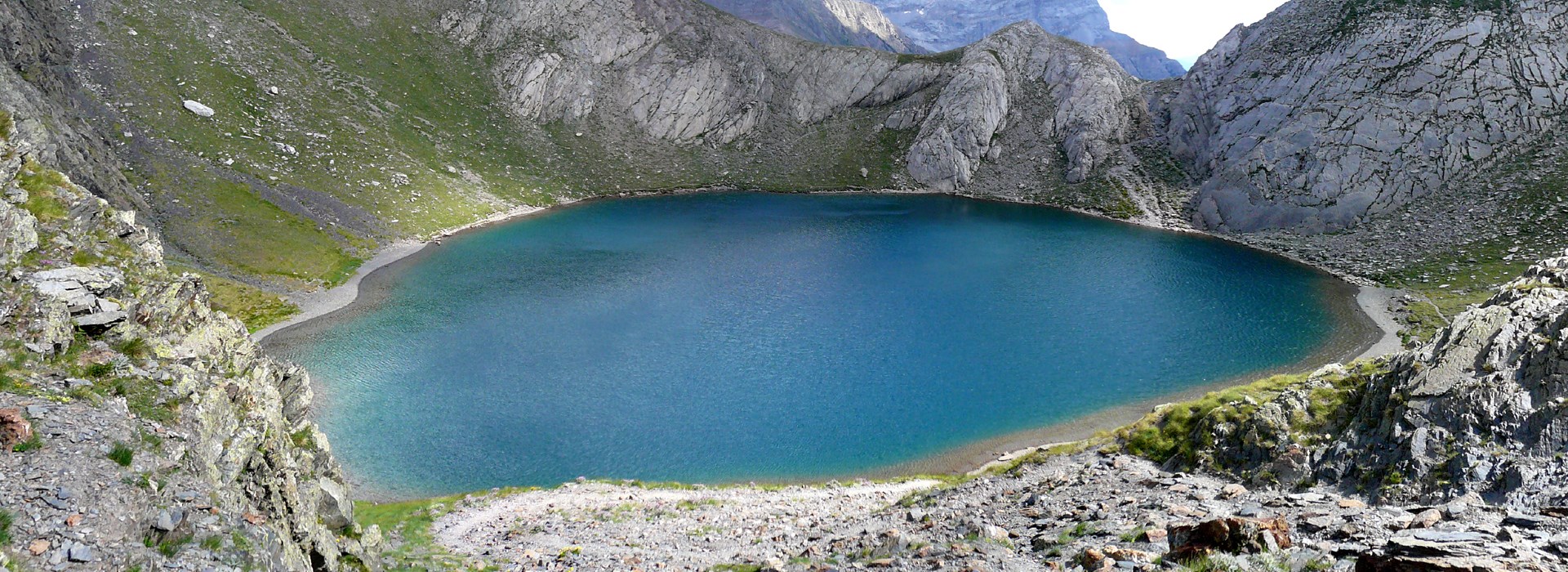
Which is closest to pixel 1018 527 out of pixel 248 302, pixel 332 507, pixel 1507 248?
pixel 332 507

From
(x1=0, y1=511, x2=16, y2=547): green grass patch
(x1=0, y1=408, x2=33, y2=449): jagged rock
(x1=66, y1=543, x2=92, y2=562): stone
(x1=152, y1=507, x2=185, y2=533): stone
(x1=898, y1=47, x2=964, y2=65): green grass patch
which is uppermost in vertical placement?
(x1=898, y1=47, x2=964, y2=65): green grass patch

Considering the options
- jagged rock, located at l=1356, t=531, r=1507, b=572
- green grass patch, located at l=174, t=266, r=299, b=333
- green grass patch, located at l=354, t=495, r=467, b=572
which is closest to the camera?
jagged rock, located at l=1356, t=531, r=1507, b=572

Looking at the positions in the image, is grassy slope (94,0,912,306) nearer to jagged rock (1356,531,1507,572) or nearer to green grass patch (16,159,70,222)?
green grass patch (16,159,70,222)

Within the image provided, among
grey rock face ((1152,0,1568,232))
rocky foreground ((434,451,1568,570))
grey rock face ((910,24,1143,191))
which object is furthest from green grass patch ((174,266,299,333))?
grey rock face ((1152,0,1568,232))

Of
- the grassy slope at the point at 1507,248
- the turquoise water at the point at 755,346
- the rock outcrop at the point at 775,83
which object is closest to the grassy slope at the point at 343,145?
the rock outcrop at the point at 775,83

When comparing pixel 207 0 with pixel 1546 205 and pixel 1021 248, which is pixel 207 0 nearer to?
pixel 1021 248

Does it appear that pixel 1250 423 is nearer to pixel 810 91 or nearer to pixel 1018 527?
pixel 1018 527

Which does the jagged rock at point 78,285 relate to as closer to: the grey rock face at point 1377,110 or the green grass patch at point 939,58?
the grey rock face at point 1377,110
